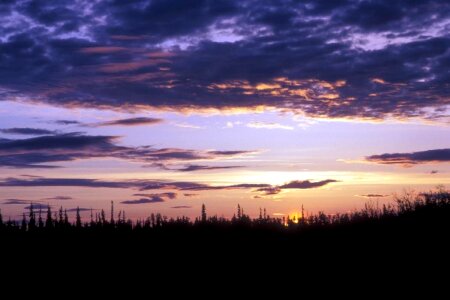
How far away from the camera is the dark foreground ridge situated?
2333 cm

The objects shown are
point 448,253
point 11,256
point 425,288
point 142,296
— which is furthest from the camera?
point 11,256

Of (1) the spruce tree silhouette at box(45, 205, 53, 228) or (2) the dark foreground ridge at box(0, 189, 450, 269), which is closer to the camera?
(2) the dark foreground ridge at box(0, 189, 450, 269)

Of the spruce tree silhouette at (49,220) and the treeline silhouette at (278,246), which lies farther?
the spruce tree silhouette at (49,220)

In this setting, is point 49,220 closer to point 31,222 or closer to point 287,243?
point 31,222

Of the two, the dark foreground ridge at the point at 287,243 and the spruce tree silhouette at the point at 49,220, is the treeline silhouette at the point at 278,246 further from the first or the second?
the spruce tree silhouette at the point at 49,220

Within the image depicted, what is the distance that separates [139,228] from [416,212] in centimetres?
2784

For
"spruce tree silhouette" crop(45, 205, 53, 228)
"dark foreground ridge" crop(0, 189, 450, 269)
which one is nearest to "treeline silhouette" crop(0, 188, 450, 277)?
"dark foreground ridge" crop(0, 189, 450, 269)

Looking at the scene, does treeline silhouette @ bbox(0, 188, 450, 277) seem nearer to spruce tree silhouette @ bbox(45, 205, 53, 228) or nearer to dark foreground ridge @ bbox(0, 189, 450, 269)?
dark foreground ridge @ bbox(0, 189, 450, 269)

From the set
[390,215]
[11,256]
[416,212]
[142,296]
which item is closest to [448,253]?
[416,212]

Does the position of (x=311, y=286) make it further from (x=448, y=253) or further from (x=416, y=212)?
(x=416, y=212)

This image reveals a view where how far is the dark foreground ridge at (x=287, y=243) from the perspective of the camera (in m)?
23.3

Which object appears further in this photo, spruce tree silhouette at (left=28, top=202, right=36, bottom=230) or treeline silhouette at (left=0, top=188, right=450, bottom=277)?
spruce tree silhouette at (left=28, top=202, right=36, bottom=230)

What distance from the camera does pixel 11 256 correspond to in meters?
33.8

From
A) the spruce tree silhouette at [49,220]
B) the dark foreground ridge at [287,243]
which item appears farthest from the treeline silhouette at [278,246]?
Result: the spruce tree silhouette at [49,220]
